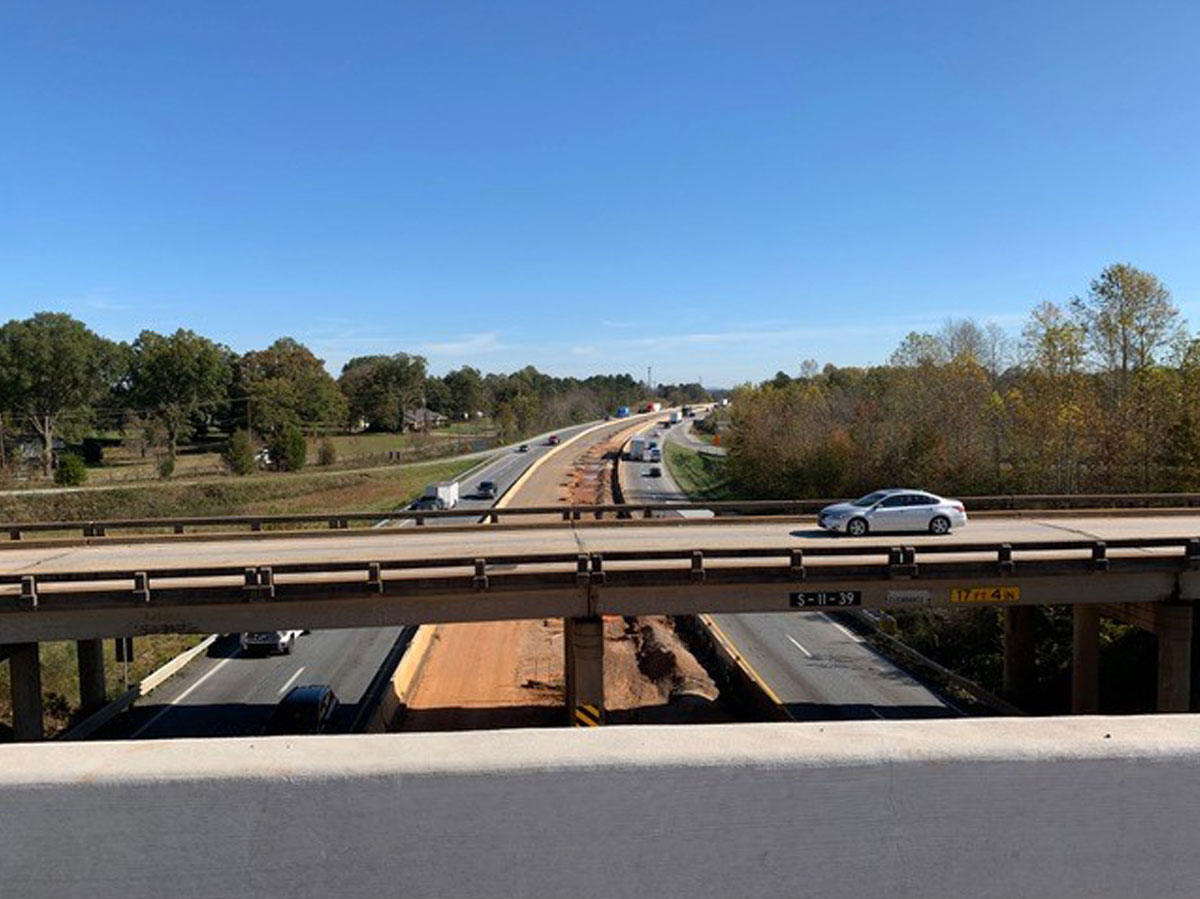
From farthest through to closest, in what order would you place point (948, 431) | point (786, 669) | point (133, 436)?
point (133, 436)
point (948, 431)
point (786, 669)

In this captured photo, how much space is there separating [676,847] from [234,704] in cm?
2281

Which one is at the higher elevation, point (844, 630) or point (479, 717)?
point (479, 717)

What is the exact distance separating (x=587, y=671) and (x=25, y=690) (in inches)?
441

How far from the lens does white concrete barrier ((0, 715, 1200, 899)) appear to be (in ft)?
10.7

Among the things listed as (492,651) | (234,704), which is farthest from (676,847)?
(492,651)

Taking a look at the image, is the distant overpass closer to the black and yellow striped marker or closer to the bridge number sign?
the bridge number sign

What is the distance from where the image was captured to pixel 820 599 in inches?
637

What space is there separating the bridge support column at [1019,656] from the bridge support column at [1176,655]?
17.8 feet

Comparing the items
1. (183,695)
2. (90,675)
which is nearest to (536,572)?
(90,675)

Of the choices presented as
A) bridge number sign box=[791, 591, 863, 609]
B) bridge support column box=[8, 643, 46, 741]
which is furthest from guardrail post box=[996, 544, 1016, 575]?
bridge support column box=[8, 643, 46, 741]

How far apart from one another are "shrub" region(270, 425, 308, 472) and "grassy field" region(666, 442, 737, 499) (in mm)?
38988

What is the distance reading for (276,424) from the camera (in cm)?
9350

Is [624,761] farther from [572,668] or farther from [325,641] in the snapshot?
[325,641]

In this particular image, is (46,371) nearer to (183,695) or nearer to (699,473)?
(699,473)
